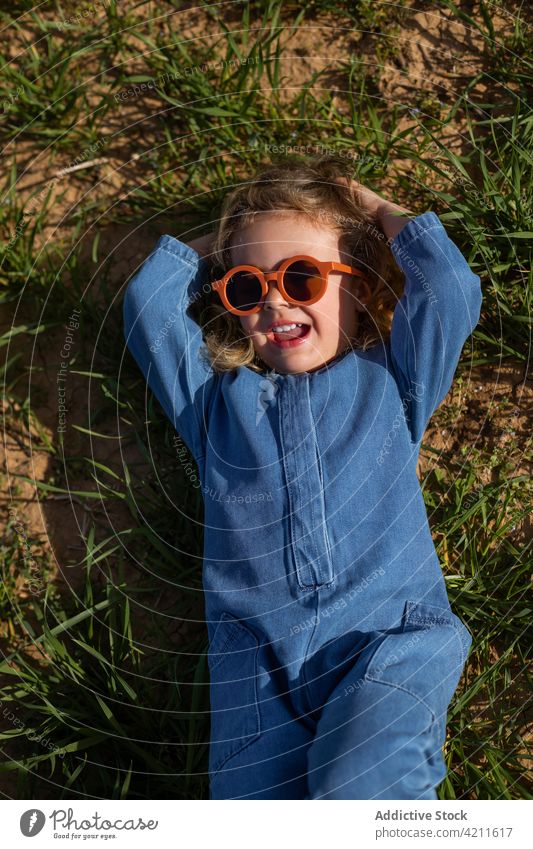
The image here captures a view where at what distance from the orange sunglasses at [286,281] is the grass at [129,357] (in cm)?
48

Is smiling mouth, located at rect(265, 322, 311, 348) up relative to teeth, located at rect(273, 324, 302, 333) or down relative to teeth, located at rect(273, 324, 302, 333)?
down

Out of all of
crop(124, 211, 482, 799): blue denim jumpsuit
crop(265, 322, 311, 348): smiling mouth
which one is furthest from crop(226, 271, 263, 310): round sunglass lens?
crop(124, 211, 482, 799): blue denim jumpsuit

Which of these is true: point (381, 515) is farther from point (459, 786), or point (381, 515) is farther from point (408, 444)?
point (459, 786)

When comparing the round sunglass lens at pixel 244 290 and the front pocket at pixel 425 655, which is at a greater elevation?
the round sunglass lens at pixel 244 290

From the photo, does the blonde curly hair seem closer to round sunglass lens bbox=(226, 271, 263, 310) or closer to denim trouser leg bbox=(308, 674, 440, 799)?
round sunglass lens bbox=(226, 271, 263, 310)

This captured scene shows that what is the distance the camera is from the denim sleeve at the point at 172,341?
2238 mm

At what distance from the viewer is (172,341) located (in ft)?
7.37

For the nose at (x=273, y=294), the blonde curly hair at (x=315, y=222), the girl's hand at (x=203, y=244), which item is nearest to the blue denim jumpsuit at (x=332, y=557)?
the blonde curly hair at (x=315, y=222)

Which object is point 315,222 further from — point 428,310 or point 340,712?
point 340,712

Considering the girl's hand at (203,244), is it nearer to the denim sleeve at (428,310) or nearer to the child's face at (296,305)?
the child's face at (296,305)

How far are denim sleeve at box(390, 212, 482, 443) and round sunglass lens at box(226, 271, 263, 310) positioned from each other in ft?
1.27

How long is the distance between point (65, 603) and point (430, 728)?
1206mm

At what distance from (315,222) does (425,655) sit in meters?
1.20

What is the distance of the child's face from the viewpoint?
2.09m
